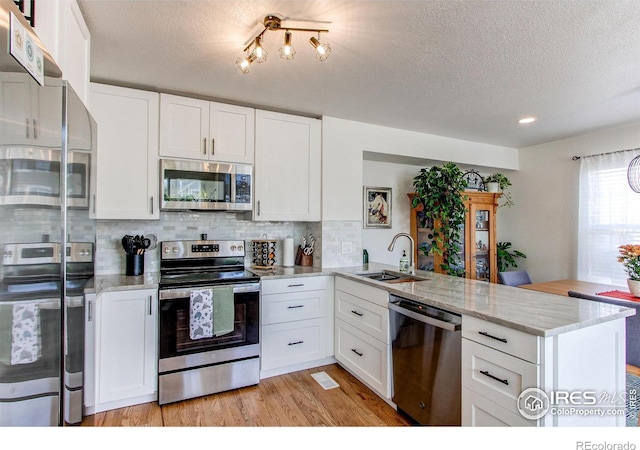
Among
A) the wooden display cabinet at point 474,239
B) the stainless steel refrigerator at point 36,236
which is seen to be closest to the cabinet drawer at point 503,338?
the stainless steel refrigerator at point 36,236

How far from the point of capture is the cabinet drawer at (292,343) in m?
2.69

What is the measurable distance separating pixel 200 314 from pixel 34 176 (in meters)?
1.72

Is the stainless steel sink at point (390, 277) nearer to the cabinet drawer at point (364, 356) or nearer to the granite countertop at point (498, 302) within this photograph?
the granite countertop at point (498, 302)

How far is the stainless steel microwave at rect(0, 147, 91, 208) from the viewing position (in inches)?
27.5

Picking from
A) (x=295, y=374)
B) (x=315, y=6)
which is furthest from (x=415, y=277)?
(x=315, y=6)

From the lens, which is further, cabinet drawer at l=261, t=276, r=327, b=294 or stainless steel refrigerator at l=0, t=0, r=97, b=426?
cabinet drawer at l=261, t=276, r=327, b=294

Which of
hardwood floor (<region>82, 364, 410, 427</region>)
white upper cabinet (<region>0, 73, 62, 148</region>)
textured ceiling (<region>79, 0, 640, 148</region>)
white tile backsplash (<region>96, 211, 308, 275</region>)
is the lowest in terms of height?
hardwood floor (<region>82, 364, 410, 427</region>)

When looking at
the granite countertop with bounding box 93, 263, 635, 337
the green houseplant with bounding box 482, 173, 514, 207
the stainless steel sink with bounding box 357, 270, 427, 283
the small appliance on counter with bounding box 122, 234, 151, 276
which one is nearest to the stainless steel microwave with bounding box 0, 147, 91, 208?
the granite countertop with bounding box 93, 263, 635, 337

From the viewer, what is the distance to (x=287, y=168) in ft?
9.99

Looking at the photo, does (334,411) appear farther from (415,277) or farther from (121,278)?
(121,278)

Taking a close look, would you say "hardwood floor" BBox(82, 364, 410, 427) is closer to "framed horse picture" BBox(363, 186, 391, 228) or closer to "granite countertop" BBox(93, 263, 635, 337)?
"granite countertop" BBox(93, 263, 635, 337)

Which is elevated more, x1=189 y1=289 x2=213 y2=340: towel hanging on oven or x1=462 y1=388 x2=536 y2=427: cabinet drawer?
x1=189 y1=289 x2=213 y2=340: towel hanging on oven

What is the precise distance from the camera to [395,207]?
4102 mm

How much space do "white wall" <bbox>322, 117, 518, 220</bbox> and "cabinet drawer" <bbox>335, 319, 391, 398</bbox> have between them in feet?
3.68
